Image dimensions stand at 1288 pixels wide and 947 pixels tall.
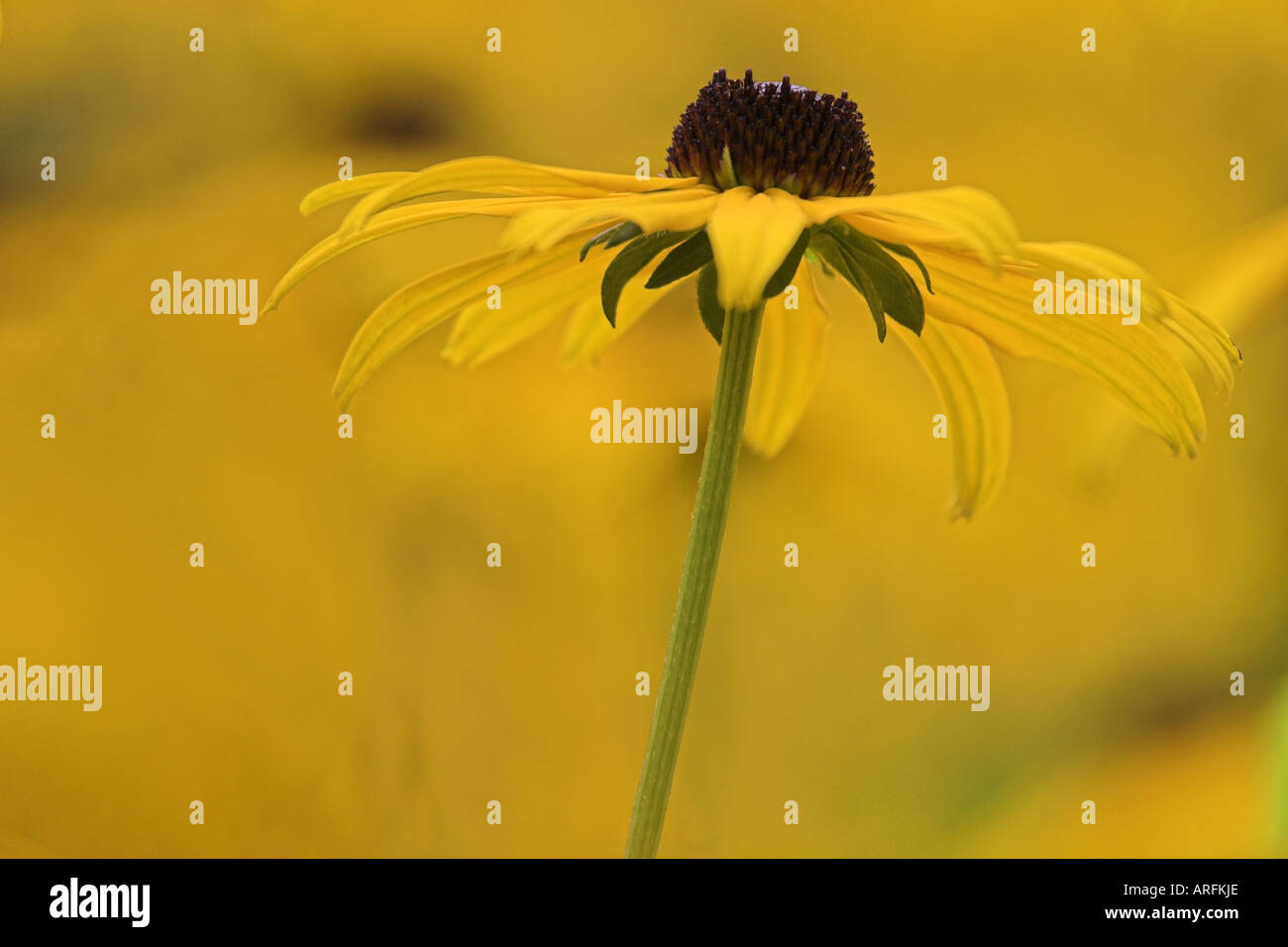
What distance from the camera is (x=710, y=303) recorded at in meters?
0.53

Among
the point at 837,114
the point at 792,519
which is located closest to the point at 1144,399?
the point at 837,114

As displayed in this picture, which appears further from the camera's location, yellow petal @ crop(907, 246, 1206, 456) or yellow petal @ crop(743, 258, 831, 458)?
yellow petal @ crop(743, 258, 831, 458)

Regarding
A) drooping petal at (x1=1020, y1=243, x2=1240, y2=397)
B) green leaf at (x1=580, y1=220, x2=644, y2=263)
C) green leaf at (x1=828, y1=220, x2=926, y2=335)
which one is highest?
green leaf at (x1=580, y1=220, x2=644, y2=263)

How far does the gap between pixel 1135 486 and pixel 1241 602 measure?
145 millimetres

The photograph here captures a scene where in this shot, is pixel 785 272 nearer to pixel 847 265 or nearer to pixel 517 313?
pixel 847 265

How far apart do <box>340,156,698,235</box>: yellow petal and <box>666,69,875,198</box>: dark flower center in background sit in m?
0.02

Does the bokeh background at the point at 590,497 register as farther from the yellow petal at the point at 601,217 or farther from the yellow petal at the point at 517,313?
the yellow petal at the point at 601,217

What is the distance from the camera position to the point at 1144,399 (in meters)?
0.52

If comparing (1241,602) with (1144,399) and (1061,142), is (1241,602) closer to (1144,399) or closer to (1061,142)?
(1061,142)

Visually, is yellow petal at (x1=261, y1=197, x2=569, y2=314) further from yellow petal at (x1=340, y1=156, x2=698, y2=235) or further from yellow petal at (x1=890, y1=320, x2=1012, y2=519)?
yellow petal at (x1=890, y1=320, x2=1012, y2=519)

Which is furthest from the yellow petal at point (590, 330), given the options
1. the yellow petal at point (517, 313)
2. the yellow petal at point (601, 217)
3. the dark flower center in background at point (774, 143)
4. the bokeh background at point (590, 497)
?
the bokeh background at point (590, 497)

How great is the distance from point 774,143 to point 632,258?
101 mm

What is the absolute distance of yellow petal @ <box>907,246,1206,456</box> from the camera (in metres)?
0.51

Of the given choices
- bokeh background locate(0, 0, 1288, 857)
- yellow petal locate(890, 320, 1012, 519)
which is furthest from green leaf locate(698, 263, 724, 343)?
bokeh background locate(0, 0, 1288, 857)
